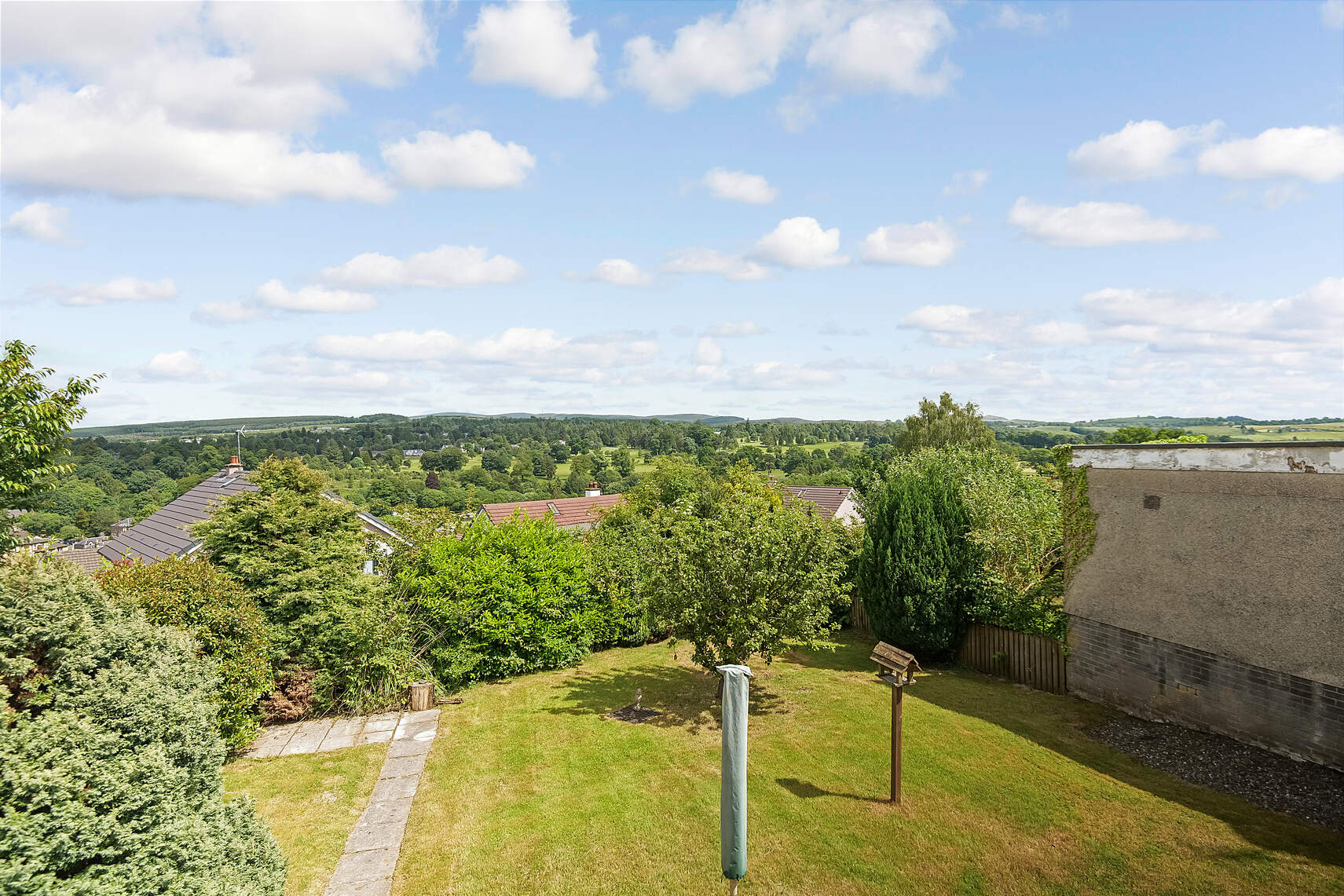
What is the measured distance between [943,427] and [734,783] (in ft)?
110

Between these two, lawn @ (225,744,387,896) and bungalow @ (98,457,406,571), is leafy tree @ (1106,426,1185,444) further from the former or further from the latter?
bungalow @ (98,457,406,571)

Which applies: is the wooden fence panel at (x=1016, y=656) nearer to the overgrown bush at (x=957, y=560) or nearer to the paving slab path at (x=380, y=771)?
the overgrown bush at (x=957, y=560)

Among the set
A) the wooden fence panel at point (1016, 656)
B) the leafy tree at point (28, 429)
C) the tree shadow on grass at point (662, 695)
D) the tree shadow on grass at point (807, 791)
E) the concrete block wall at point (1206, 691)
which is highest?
the leafy tree at point (28, 429)

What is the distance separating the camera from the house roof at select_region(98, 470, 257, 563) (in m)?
18.6

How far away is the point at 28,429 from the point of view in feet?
28.5

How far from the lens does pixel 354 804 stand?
9344mm

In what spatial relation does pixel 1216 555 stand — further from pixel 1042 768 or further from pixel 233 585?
pixel 233 585

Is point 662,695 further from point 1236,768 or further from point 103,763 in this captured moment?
point 103,763

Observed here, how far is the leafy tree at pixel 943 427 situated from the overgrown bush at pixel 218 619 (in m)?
31.9

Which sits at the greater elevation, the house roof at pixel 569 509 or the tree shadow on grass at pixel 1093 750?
the house roof at pixel 569 509

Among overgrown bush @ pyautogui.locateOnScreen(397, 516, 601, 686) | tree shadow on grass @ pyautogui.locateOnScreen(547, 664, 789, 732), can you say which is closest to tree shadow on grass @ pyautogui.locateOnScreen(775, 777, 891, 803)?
tree shadow on grass @ pyautogui.locateOnScreen(547, 664, 789, 732)

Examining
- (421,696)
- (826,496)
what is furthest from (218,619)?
(826,496)

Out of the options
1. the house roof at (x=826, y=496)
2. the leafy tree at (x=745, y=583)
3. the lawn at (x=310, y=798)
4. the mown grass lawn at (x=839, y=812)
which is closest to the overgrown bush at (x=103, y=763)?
the lawn at (x=310, y=798)

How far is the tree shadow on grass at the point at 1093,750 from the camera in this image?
785 centimetres
